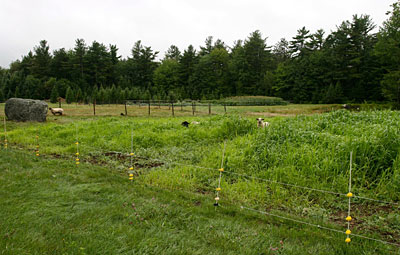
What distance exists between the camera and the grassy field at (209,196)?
255 centimetres

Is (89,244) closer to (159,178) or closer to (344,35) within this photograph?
(159,178)

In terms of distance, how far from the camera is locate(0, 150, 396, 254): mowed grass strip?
2.42 meters

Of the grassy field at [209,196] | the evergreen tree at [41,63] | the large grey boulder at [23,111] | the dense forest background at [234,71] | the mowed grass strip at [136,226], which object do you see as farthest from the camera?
the evergreen tree at [41,63]

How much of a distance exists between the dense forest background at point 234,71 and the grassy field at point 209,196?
2969cm

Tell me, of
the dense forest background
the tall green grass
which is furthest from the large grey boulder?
the dense forest background

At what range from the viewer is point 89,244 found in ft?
7.81

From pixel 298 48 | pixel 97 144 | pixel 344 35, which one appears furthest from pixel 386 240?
pixel 298 48

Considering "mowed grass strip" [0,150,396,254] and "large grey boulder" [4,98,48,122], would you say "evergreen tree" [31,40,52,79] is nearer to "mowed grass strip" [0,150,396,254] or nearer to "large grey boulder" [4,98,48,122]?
"large grey boulder" [4,98,48,122]

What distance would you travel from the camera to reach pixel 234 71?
50.5 meters

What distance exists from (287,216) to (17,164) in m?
5.49

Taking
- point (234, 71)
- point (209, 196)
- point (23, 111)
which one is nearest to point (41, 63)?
point (234, 71)

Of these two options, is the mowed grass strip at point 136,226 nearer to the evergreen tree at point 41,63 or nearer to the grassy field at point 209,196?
the grassy field at point 209,196

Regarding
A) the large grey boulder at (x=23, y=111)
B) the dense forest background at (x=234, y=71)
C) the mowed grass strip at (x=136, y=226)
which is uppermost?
the dense forest background at (x=234, y=71)

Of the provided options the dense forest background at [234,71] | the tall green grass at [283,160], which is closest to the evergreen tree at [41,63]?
the dense forest background at [234,71]
